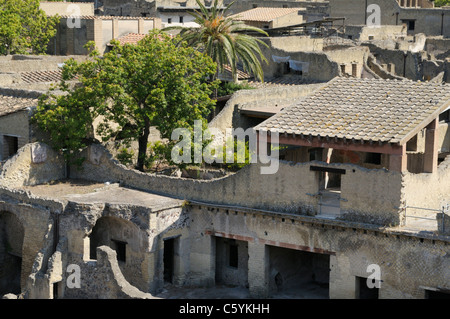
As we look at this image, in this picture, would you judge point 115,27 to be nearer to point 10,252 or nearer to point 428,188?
point 10,252

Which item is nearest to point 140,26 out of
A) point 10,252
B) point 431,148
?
point 10,252

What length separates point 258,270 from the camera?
32.6 meters

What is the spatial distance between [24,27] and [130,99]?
25151 millimetres

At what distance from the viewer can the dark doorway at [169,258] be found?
112 ft

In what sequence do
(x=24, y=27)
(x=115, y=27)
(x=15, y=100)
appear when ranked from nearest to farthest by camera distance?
(x=15, y=100) < (x=115, y=27) < (x=24, y=27)

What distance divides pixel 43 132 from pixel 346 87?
39.3ft

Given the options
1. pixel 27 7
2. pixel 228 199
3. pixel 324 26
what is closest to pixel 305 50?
pixel 324 26

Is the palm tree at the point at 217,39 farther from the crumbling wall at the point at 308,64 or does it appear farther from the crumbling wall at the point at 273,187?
the crumbling wall at the point at 273,187

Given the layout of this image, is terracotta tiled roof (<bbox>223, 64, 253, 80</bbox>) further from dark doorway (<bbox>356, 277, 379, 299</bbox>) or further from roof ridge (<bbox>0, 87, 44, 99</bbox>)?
dark doorway (<bbox>356, 277, 379, 299</bbox>)

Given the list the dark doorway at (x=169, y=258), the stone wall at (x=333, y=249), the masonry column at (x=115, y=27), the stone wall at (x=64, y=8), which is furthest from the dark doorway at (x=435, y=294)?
the stone wall at (x=64, y=8)

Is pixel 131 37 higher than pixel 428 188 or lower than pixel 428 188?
higher

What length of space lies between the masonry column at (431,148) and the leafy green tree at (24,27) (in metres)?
31.5

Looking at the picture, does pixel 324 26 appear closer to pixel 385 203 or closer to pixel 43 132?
pixel 43 132

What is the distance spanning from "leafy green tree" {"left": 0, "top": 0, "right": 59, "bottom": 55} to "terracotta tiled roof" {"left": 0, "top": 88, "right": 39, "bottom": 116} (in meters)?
16.9
